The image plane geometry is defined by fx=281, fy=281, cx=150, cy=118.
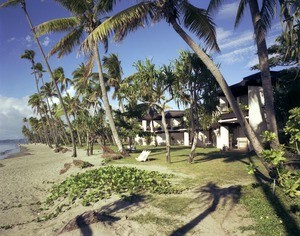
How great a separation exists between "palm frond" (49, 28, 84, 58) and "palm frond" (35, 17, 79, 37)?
0.88m

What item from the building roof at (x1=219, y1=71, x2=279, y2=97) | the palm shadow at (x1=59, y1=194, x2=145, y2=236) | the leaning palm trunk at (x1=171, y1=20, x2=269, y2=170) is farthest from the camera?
the building roof at (x1=219, y1=71, x2=279, y2=97)

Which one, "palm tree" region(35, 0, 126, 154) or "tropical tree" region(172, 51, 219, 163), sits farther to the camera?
"palm tree" region(35, 0, 126, 154)

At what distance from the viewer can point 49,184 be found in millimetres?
15203

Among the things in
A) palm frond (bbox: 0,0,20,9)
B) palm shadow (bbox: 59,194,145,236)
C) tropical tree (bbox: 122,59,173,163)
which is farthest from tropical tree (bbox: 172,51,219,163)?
palm frond (bbox: 0,0,20,9)

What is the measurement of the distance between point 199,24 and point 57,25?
12.3m

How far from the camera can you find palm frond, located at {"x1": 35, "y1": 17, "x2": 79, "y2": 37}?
63.7ft

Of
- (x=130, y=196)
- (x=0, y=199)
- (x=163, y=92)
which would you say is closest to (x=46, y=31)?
(x=163, y=92)

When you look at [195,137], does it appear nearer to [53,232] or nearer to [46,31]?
[53,232]

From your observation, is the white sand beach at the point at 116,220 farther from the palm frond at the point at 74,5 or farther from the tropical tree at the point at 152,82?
the palm frond at the point at 74,5

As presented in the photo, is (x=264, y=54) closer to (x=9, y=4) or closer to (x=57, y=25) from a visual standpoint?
(x=57, y=25)

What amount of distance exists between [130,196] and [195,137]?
8.20 metres

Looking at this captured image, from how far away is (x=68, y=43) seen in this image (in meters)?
19.7

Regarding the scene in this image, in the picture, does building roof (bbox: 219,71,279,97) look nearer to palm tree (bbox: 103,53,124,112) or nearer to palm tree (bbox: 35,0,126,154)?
palm tree (bbox: 35,0,126,154)

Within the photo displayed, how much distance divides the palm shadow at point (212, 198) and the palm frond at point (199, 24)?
5.85m
